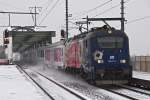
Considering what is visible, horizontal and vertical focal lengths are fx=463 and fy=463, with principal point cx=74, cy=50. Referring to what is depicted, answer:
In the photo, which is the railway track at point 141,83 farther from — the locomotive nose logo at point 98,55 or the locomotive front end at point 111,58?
the locomotive nose logo at point 98,55

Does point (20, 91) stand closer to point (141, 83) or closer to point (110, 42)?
point (110, 42)

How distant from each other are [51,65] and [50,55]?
1046mm

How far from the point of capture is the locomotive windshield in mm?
23406

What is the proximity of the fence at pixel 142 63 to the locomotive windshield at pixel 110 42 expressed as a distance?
17.9 metres

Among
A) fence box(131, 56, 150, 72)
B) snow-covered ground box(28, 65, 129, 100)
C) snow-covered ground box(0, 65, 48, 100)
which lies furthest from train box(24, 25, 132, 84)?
fence box(131, 56, 150, 72)

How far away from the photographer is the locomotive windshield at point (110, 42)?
76.8 feet

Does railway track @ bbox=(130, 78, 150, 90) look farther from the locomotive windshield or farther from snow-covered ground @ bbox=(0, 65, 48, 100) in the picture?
snow-covered ground @ bbox=(0, 65, 48, 100)

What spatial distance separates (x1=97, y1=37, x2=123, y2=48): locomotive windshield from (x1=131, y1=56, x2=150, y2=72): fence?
704 inches

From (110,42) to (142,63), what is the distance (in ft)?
65.6

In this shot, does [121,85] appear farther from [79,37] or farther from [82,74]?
[79,37]

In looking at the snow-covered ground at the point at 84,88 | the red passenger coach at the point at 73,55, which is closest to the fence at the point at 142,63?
the snow-covered ground at the point at 84,88

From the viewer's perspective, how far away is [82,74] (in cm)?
2625

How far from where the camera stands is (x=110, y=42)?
23406 mm

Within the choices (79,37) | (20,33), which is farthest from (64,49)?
(20,33)
